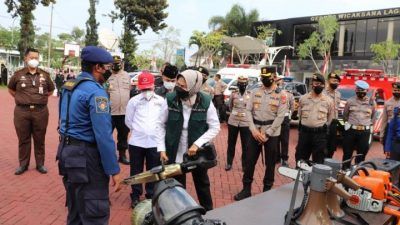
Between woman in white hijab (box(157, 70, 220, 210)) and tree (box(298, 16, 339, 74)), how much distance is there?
2760cm

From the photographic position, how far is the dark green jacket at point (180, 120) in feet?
12.5

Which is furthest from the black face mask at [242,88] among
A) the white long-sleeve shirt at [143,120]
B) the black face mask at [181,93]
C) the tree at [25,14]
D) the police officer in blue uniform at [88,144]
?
the tree at [25,14]

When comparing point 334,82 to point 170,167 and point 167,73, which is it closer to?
point 167,73

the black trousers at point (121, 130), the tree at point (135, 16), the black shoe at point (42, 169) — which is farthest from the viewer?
the tree at point (135, 16)

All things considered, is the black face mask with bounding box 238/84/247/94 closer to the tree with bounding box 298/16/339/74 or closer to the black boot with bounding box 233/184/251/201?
the black boot with bounding box 233/184/251/201

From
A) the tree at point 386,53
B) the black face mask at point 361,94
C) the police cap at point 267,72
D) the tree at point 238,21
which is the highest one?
the tree at point 238,21

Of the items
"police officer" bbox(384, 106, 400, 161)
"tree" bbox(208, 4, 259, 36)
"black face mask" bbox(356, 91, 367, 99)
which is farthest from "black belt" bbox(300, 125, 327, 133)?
"tree" bbox(208, 4, 259, 36)

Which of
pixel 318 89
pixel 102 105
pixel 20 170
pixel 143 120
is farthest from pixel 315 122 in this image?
pixel 20 170

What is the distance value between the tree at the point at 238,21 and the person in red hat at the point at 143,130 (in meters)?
37.5

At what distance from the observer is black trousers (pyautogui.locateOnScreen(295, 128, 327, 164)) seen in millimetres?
5859

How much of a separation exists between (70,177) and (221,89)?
10461 mm

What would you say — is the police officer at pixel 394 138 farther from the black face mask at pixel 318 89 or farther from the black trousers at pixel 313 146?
the black face mask at pixel 318 89

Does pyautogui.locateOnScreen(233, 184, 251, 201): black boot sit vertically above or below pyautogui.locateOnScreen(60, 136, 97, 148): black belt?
below

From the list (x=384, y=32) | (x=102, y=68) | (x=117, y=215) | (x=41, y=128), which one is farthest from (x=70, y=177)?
(x=384, y=32)
